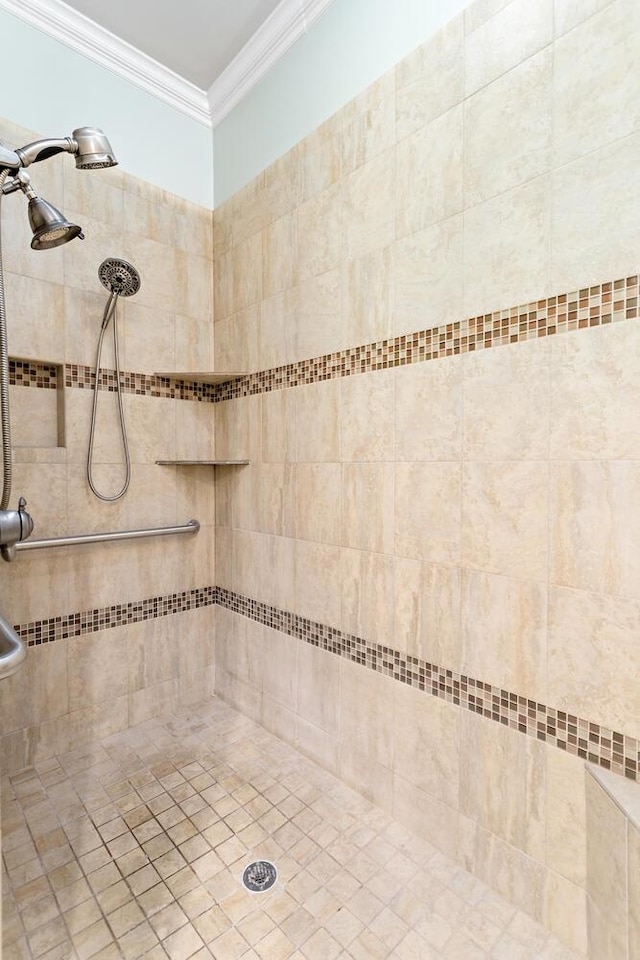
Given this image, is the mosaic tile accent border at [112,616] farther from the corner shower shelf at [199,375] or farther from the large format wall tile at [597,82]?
the large format wall tile at [597,82]

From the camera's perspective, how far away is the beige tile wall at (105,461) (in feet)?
5.81

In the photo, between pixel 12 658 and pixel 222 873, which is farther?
pixel 222 873

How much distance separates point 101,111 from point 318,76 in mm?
897

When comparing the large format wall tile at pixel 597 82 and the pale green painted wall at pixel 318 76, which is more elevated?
the pale green painted wall at pixel 318 76

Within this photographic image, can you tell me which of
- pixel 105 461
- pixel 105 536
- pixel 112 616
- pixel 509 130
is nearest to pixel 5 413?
pixel 105 461

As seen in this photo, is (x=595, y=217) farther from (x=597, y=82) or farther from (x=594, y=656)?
(x=594, y=656)

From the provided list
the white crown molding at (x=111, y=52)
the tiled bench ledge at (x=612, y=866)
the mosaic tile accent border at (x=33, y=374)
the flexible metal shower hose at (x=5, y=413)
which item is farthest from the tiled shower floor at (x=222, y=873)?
the white crown molding at (x=111, y=52)

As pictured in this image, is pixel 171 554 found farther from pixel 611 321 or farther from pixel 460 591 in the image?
pixel 611 321

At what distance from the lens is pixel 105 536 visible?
188 centimetres

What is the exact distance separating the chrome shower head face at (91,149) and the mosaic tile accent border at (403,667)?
159cm

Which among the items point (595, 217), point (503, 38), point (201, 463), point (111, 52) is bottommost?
point (201, 463)

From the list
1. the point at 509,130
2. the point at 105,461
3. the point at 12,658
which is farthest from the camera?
the point at 105,461

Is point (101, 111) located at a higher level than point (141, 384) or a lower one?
higher

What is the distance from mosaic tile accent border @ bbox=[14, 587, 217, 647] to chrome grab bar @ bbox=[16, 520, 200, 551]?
30 centimetres
